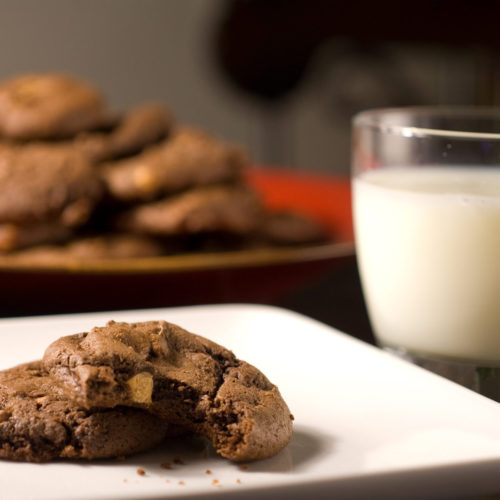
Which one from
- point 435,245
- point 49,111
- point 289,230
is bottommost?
→ point 289,230

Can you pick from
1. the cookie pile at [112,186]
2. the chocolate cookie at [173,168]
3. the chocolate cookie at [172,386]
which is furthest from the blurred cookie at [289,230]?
the chocolate cookie at [172,386]

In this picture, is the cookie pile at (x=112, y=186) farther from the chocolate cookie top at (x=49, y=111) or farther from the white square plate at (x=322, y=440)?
the white square plate at (x=322, y=440)

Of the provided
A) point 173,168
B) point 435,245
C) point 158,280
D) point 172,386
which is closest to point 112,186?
point 173,168

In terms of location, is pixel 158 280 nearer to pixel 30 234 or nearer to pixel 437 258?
pixel 30 234

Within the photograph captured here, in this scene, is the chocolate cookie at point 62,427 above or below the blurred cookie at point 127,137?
below

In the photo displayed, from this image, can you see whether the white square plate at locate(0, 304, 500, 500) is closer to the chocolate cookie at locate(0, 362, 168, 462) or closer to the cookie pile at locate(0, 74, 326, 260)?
the chocolate cookie at locate(0, 362, 168, 462)
